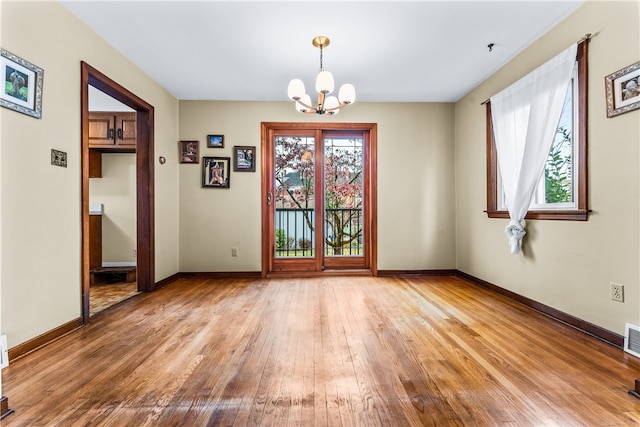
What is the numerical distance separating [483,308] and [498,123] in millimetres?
1952

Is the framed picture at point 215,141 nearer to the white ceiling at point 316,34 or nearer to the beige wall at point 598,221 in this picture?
the white ceiling at point 316,34

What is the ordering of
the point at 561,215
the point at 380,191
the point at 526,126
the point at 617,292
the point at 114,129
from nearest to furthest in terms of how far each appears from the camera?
the point at 617,292 < the point at 561,215 < the point at 526,126 < the point at 114,129 < the point at 380,191

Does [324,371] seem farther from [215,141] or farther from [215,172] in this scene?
[215,141]

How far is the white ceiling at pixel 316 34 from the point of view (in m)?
2.32

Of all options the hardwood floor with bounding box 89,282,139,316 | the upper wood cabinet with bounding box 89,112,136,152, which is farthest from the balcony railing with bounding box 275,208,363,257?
the upper wood cabinet with bounding box 89,112,136,152

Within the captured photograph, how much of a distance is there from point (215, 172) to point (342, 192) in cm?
187

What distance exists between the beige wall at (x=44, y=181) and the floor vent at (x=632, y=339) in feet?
12.7

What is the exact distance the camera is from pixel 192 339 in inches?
86.3

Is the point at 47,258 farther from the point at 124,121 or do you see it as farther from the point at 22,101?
the point at 124,121

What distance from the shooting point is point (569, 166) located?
8.38 feet

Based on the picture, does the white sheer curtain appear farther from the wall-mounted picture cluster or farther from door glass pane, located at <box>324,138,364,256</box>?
the wall-mounted picture cluster

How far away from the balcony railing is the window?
2290 millimetres

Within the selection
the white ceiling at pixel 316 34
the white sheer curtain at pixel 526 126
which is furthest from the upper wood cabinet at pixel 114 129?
the white sheer curtain at pixel 526 126

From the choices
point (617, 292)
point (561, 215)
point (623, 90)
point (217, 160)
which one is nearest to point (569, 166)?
point (561, 215)
